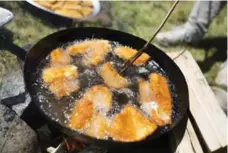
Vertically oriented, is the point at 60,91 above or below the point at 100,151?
above

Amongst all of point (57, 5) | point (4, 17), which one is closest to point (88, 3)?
point (57, 5)

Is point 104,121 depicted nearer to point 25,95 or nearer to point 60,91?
point 60,91

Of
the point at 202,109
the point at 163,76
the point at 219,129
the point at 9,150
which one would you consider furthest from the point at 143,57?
the point at 9,150

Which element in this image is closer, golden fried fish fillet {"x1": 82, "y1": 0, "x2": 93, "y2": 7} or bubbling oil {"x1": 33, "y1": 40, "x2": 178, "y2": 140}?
bubbling oil {"x1": 33, "y1": 40, "x2": 178, "y2": 140}

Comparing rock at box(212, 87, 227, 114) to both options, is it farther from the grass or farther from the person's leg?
the person's leg

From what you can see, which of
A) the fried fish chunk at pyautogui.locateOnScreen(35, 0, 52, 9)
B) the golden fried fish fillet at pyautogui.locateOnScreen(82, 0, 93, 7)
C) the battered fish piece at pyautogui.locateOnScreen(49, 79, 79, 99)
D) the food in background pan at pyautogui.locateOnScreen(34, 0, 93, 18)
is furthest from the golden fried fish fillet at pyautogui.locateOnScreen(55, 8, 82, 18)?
the battered fish piece at pyautogui.locateOnScreen(49, 79, 79, 99)

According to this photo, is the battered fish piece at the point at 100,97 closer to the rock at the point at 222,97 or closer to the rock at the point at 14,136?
the rock at the point at 14,136
